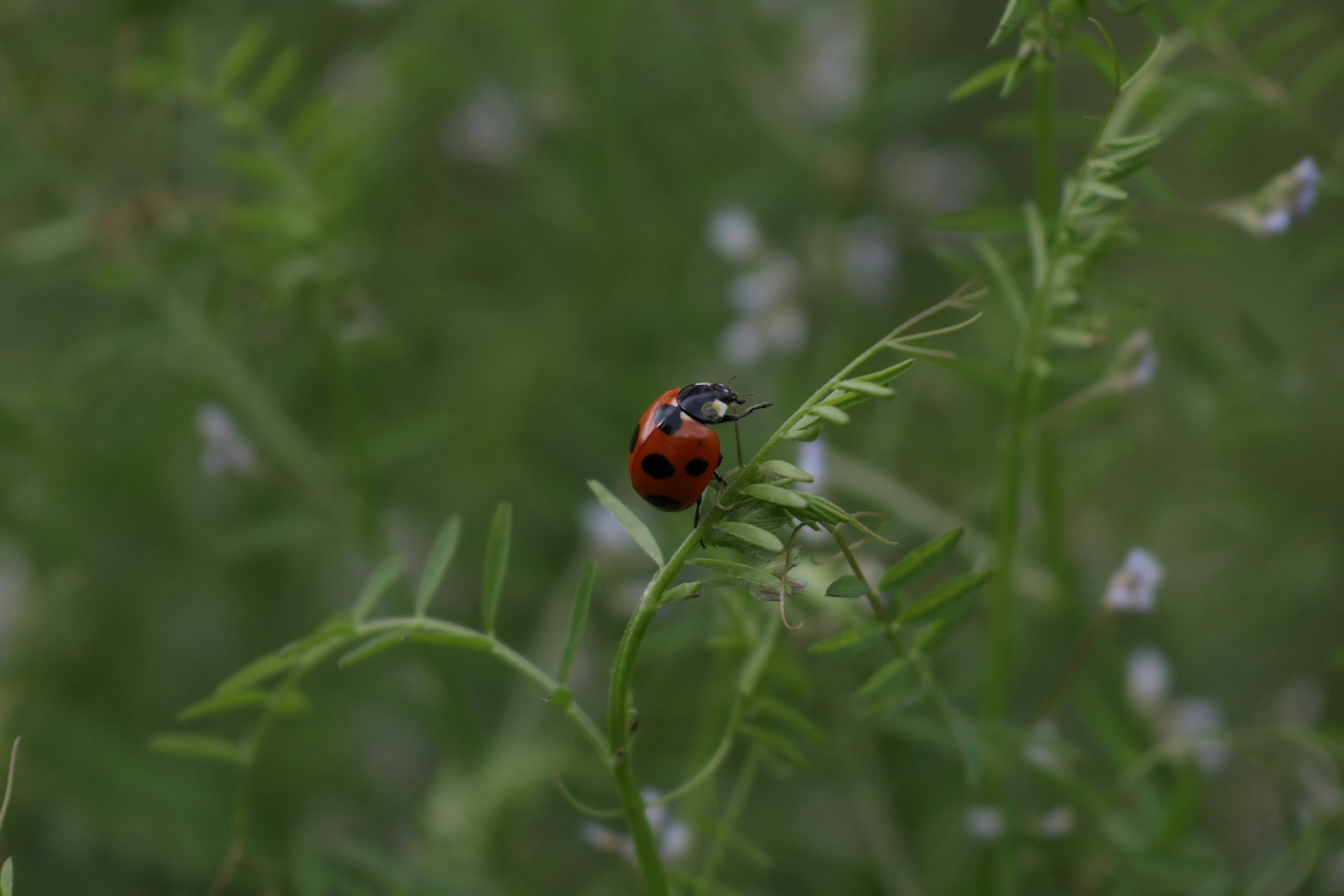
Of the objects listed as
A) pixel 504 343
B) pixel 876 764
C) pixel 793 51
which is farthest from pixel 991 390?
pixel 793 51

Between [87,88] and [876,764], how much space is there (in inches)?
54.0

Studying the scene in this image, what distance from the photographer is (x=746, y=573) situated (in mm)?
593

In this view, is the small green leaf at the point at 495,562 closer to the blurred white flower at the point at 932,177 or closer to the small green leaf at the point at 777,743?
the small green leaf at the point at 777,743

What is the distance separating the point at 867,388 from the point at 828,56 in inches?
68.3

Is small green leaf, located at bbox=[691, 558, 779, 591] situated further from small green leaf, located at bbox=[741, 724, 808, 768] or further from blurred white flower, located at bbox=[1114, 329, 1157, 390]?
blurred white flower, located at bbox=[1114, 329, 1157, 390]

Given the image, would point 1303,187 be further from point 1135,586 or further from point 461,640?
point 461,640

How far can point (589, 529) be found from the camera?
1404 mm

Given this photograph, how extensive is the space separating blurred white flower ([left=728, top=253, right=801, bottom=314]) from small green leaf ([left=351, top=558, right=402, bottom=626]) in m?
0.69

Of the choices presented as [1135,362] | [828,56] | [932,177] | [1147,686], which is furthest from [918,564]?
[828,56]

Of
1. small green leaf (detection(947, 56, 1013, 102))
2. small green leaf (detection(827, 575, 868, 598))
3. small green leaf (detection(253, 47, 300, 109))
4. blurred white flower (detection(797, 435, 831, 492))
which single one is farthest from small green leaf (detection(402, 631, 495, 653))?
small green leaf (detection(253, 47, 300, 109))

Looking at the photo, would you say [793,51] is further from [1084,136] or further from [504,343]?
[1084,136]

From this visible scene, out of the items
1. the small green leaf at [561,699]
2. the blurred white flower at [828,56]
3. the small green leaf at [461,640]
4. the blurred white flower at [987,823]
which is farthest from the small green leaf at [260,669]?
the blurred white flower at [828,56]

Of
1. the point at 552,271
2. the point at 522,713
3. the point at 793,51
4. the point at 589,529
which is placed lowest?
the point at 522,713

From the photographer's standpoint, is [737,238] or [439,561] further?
[737,238]
